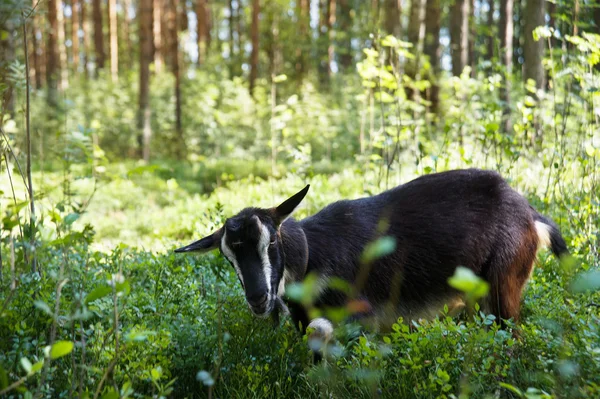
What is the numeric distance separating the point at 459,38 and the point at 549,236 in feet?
38.2

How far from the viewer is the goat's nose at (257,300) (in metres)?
3.68

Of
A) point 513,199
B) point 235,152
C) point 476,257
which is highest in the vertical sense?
point 513,199

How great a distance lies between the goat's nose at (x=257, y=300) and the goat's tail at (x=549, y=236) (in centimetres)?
239

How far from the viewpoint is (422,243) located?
4590 mm

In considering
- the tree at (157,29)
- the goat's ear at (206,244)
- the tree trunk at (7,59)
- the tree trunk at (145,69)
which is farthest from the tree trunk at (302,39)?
Result: the goat's ear at (206,244)

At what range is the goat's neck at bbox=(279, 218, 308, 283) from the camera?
4.14 m

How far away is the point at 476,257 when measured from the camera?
180 inches

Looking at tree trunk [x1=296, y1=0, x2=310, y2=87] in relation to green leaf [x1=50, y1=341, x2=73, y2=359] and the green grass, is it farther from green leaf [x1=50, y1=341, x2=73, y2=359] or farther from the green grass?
green leaf [x1=50, y1=341, x2=73, y2=359]

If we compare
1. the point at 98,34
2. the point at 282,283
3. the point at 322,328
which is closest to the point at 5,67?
the point at 282,283

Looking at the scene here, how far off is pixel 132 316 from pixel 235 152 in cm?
1437

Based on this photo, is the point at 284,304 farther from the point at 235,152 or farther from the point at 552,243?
the point at 235,152

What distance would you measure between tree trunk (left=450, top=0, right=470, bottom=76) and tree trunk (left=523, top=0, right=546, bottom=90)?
11.0 feet

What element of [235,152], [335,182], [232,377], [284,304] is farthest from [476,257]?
[235,152]

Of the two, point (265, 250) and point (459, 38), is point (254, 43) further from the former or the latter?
point (265, 250)
